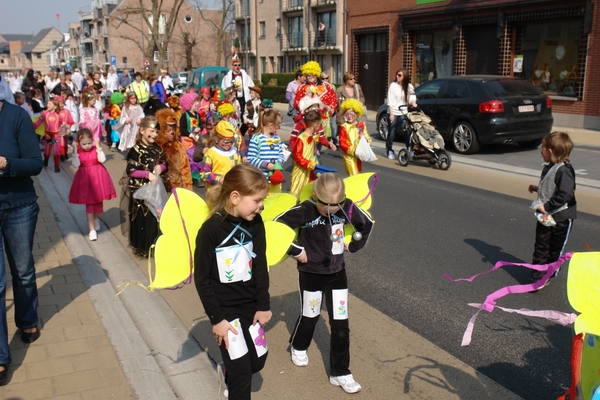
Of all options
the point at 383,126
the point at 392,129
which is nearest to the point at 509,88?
the point at 392,129

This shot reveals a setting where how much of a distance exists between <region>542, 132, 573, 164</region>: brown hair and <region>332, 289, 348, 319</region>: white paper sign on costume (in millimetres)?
2688

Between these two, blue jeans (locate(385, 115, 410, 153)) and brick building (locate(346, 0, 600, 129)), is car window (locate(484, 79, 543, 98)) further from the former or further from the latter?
brick building (locate(346, 0, 600, 129))

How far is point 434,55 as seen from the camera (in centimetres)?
2550

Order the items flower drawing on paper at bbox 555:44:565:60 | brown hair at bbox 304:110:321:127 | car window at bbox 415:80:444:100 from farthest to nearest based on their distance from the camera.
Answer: flower drawing on paper at bbox 555:44:565:60, car window at bbox 415:80:444:100, brown hair at bbox 304:110:321:127

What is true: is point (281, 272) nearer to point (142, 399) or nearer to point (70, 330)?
point (70, 330)

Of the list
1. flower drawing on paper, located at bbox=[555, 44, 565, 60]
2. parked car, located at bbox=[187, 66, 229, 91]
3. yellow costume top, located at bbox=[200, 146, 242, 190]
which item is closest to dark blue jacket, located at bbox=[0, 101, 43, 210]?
yellow costume top, located at bbox=[200, 146, 242, 190]

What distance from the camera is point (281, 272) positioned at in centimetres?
638

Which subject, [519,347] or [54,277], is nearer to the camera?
[519,347]

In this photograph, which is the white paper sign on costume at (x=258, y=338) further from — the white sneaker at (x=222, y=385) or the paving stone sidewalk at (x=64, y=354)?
the paving stone sidewalk at (x=64, y=354)

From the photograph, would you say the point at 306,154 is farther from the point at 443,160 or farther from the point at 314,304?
the point at 443,160

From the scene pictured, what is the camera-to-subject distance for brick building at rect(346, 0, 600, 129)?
1869 centimetres

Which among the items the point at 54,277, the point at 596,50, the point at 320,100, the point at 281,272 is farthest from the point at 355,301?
the point at 596,50

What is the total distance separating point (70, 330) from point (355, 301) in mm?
2391

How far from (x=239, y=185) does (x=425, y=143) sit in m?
9.45
